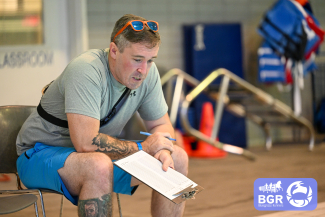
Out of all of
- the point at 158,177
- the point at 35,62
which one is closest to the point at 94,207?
the point at 158,177

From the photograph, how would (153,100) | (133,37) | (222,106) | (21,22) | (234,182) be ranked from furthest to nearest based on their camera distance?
(222,106), (21,22), (234,182), (153,100), (133,37)

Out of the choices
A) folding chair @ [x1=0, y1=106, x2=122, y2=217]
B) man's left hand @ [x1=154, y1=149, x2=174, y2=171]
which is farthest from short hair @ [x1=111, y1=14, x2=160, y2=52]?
folding chair @ [x1=0, y1=106, x2=122, y2=217]

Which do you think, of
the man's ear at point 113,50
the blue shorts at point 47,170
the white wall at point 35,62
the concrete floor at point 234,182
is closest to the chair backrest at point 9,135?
the blue shorts at point 47,170

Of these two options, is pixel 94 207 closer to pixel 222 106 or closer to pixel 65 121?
pixel 65 121

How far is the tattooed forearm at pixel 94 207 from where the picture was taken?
53.7 inches

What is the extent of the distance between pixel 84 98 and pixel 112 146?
23cm

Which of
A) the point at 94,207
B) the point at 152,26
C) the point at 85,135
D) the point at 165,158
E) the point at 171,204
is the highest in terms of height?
the point at 152,26

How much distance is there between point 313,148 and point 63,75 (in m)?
3.93

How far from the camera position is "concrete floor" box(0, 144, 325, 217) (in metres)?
2.46

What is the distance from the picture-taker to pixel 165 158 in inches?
61.4

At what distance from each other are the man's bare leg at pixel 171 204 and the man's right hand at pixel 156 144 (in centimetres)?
6

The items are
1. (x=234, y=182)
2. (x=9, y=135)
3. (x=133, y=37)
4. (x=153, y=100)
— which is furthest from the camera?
(x=234, y=182)

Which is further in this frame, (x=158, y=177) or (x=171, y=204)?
(x=171, y=204)

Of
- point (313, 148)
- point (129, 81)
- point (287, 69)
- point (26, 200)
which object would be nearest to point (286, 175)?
point (313, 148)
